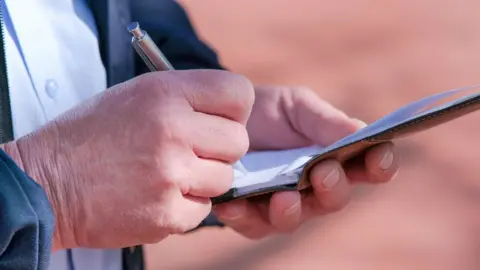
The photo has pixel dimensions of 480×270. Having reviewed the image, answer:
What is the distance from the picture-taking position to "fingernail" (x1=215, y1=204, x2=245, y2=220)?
109 centimetres

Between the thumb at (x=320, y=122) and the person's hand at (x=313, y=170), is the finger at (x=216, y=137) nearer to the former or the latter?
the person's hand at (x=313, y=170)

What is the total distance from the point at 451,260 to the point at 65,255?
1.55 metres

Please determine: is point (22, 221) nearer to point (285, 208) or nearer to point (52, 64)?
point (52, 64)

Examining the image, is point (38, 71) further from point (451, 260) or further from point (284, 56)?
point (284, 56)

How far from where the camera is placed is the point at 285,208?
106 centimetres

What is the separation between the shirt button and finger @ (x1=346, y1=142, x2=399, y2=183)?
0.43m

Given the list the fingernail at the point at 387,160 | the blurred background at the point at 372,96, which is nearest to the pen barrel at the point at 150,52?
the fingernail at the point at 387,160

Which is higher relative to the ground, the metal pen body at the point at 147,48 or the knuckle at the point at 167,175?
the metal pen body at the point at 147,48

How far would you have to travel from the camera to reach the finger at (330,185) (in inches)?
40.4

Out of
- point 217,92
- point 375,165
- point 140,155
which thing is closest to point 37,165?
point 140,155

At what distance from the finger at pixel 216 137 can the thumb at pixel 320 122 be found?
29cm

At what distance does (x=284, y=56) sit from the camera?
3502 millimetres

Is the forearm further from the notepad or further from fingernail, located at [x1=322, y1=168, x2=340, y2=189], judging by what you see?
fingernail, located at [x1=322, y1=168, x2=340, y2=189]

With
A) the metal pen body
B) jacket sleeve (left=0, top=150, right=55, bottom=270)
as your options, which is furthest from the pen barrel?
jacket sleeve (left=0, top=150, right=55, bottom=270)
